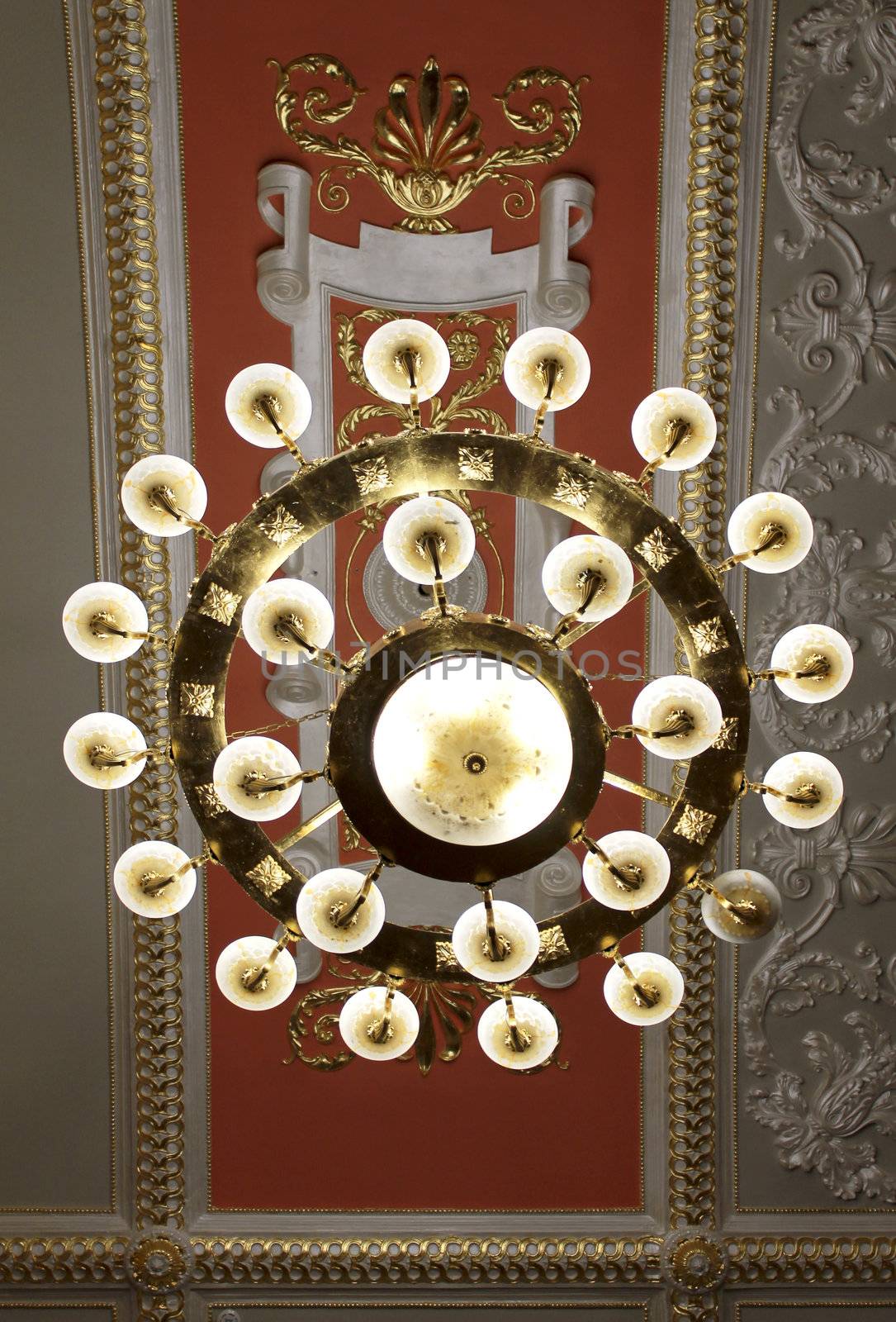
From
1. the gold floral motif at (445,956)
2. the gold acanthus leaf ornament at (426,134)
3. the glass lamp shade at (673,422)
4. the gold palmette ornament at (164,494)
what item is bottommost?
the gold floral motif at (445,956)

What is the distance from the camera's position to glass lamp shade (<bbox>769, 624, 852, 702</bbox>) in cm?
247

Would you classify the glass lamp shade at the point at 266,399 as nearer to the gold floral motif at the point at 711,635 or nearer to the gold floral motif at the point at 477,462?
the gold floral motif at the point at 477,462

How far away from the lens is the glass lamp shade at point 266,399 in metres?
2.39

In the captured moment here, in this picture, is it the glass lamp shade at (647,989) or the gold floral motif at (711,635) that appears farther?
the glass lamp shade at (647,989)

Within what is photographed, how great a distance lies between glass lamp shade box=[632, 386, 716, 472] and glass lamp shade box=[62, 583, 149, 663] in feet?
3.46

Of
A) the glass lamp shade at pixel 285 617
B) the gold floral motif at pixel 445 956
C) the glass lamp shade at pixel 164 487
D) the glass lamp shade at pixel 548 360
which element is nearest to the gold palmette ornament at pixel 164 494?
the glass lamp shade at pixel 164 487

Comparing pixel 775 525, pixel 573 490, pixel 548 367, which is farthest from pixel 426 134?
pixel 775 525

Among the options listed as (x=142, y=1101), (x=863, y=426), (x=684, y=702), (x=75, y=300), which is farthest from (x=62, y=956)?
(x=863, y=426)

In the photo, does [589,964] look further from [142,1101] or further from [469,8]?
[469,8]

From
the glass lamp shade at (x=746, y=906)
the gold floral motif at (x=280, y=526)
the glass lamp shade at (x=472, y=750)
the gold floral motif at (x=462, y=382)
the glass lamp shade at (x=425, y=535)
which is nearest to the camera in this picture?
the glass lamp shade at (x=425, y=535)

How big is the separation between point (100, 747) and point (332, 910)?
1.99ft

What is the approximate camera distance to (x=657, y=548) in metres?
2.37

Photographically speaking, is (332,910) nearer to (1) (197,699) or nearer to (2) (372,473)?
(1) (197,699)

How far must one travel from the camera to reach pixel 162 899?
2.52 meters
